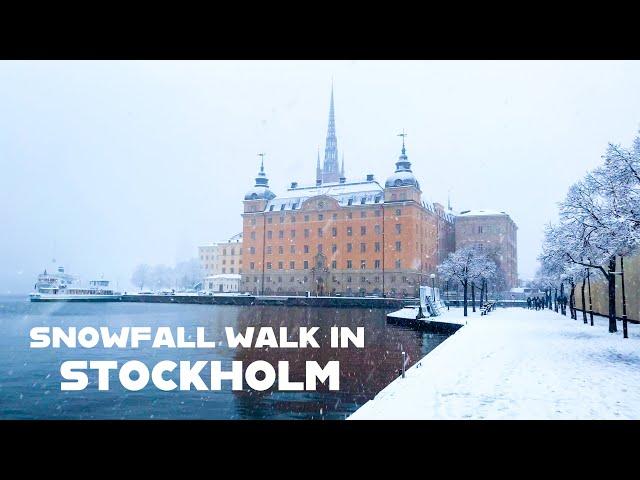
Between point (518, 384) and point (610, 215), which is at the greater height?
point (610, 215)

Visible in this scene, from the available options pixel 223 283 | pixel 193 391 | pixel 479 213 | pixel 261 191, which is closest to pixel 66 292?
pixel 223 283

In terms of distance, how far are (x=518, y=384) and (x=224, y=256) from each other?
301 ft

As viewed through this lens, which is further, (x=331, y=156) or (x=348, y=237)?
(x=331, y=156)

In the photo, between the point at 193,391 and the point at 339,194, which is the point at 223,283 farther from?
the point at 193,391

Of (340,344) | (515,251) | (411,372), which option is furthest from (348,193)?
(411,372)

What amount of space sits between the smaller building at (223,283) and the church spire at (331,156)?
2789 cm

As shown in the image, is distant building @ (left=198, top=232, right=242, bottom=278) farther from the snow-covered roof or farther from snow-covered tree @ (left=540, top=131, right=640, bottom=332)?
snow-covered tree @ (left=540, top=131, right=640, bottom=332)

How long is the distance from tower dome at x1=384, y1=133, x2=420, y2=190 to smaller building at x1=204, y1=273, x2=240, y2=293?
35261 mm

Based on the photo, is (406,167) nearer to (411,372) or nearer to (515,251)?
(515,251)

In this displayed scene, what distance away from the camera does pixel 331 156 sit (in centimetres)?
11375

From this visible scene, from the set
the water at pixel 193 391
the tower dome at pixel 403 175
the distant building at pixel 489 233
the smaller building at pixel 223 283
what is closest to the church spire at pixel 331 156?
the smaller building at pixel 223 283

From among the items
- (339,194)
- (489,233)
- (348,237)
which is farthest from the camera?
(489,233)

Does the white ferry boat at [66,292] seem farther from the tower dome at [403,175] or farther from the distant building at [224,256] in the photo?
the tower dome at [403,175]

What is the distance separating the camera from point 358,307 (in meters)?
59.2
